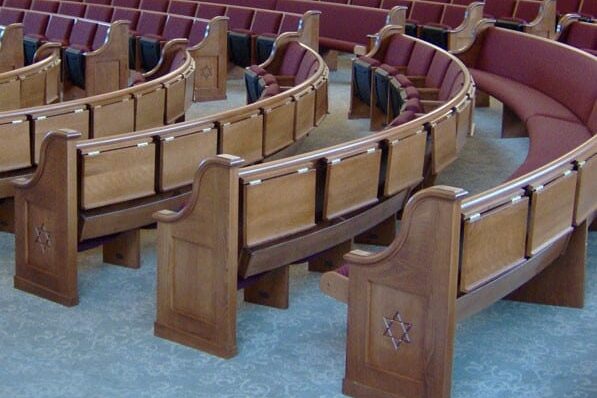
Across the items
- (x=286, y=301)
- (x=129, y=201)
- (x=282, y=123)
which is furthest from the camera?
(x=282, y=123)

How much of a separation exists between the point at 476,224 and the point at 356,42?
18.4 feet

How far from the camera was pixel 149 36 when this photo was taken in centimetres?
722

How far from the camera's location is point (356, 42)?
25.8 feet

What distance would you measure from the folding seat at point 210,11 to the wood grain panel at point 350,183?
4903mm

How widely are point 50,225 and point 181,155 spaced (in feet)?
1.62

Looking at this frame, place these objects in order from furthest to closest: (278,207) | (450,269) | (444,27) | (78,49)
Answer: (444,27) → (78,49) → (278,207) → (450,269)

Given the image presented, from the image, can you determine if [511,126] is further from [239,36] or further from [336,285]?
[336,285]

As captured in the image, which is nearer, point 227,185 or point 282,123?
point 227,185

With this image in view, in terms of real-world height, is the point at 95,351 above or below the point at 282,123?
below

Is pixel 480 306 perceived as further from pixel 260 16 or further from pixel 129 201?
pixel 260 16

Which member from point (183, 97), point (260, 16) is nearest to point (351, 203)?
point (183, 97)

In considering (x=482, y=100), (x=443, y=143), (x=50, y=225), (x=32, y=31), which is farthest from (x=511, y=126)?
(x=32, y=31)

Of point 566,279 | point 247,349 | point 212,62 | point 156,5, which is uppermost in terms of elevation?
point 156,5

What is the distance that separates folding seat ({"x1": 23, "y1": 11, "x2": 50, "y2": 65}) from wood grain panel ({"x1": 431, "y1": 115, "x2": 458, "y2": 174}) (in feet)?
12.8
